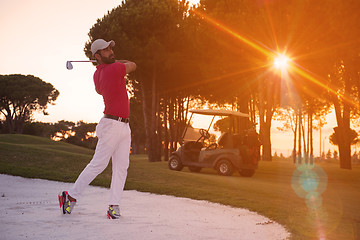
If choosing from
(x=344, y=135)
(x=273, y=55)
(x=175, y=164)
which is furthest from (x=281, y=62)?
(x=175, y=164)

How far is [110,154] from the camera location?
487 cm

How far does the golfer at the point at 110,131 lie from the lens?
15.7 feet

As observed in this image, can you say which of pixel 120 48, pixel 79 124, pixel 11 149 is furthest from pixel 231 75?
pixel 79 124

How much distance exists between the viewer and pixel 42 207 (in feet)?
18.4

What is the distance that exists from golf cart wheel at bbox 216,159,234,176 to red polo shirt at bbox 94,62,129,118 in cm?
1057

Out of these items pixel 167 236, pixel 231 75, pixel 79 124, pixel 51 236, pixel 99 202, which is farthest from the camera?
pixel 79 124

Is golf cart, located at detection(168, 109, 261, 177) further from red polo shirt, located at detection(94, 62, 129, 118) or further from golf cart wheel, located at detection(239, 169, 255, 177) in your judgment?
red polo shirt, located at detection(94, 62, 129, 118)

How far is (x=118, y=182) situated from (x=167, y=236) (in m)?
1.07

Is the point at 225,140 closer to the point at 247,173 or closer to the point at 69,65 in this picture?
the point at 247,173

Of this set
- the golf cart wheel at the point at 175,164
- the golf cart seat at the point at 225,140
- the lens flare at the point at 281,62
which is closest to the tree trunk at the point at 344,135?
the lens flare at the point at 281,62

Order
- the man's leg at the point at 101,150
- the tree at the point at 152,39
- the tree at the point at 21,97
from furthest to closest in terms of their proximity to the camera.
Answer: the tree at the point at 21,97 → the tree at the point at 152,39 → the man's leg at the point at 101,150

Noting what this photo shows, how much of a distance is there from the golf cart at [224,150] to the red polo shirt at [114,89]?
405 inches

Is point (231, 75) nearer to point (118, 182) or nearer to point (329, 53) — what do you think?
point (329, 53)

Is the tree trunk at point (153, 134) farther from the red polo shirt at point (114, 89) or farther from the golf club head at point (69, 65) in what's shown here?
the red polo shirt at point (114, 89)
